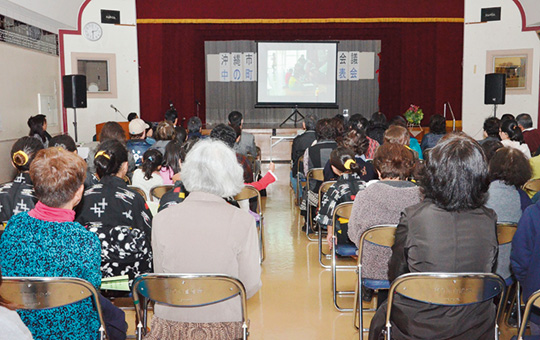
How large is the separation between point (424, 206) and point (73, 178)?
1429mm

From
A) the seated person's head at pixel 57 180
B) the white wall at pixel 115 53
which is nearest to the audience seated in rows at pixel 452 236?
the seated person's head at pixel 57 180

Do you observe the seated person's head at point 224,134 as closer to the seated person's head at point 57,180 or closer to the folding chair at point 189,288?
the seated person's head at point 57,180

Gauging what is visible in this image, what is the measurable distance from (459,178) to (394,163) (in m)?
1.01

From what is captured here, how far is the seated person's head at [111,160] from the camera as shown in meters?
3.12

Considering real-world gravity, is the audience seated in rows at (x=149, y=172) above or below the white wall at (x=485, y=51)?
below

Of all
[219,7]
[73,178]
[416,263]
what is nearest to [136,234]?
[73,178]

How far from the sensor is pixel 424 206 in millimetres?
2205

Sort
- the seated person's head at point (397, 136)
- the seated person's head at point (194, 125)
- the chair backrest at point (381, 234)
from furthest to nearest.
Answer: the seated person's head at point (194, 125), the seated person's head at point (397, 136), the chair backrest at point (381, 234)

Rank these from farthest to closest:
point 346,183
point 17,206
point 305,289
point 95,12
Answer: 1. point 95,12
2. point 305,289
3. point 346,183
4. point 17,206

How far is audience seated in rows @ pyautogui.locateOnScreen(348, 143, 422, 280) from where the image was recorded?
2979mm

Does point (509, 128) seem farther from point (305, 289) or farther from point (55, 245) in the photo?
point (55, 245)

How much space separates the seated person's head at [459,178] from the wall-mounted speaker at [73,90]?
332 inches

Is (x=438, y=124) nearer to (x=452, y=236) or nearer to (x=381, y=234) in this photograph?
(x=381, y=234)

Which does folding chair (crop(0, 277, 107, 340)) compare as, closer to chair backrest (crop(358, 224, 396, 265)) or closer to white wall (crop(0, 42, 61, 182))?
chair backrest (crop(358, 224, 396, 265))
